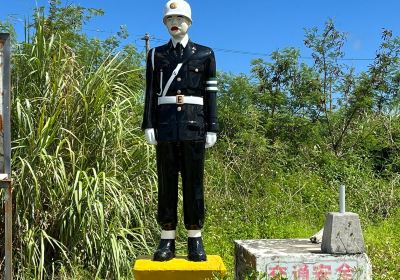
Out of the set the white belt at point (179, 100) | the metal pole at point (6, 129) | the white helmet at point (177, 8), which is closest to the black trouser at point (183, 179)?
the white belt at point (179, 100)

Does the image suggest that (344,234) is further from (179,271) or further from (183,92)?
(183,92)

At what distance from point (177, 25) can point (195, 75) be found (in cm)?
31

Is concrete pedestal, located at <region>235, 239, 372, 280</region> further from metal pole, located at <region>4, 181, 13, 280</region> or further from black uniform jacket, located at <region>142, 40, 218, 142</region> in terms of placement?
metal pole, located at <region>4, 181, 13, 280</region>

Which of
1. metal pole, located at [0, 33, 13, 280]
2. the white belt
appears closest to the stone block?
the white belt

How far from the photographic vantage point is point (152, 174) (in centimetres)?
495

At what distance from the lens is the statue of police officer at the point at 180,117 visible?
10.8ft

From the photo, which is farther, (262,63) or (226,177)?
(262,63)

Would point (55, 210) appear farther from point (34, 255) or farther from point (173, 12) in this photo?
point (173, 12)

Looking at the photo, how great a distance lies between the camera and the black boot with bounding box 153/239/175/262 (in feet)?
10.9

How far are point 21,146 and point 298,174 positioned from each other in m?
4.03

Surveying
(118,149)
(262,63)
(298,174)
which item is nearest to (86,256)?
(118,149)

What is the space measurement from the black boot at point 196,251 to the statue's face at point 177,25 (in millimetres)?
1235

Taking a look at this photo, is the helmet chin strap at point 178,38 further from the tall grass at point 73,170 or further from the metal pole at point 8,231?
the tall grass at point 73,170

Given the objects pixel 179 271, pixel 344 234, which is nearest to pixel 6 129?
pixel 179 271
